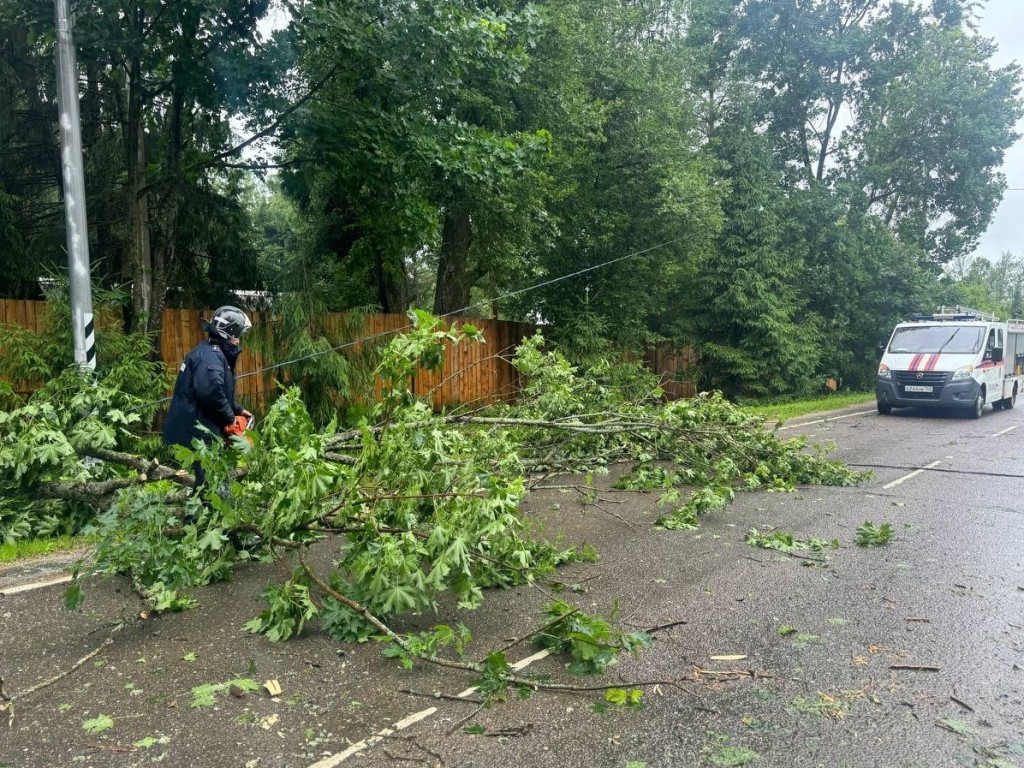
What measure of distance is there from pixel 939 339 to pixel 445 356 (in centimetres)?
1293

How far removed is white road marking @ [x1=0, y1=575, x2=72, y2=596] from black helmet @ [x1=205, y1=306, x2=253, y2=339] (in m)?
1.99

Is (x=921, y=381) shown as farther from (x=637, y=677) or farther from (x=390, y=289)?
(x=637, y=677)

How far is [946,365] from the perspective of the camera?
17.1 m

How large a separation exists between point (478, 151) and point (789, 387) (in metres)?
14.0

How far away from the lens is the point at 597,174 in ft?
56.8

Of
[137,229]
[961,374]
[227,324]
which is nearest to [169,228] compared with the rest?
[137,229]

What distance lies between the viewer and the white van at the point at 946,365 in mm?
17062

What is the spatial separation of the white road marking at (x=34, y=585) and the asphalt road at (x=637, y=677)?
0.26 feet

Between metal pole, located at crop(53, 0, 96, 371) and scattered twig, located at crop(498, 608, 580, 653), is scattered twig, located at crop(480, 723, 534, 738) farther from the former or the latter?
metal pole, located at crop(53, 0, 96, 371)

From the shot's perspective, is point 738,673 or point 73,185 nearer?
point 738,673

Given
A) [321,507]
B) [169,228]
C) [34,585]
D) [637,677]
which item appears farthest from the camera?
[169,228]

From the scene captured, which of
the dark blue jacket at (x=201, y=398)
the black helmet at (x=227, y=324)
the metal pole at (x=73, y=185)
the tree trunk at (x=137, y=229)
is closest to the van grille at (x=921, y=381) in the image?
the tree trunk at (x=137, y=229)

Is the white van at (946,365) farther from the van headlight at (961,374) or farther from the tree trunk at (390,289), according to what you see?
the tree trunk at (390,289)

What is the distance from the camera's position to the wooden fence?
8.72m
